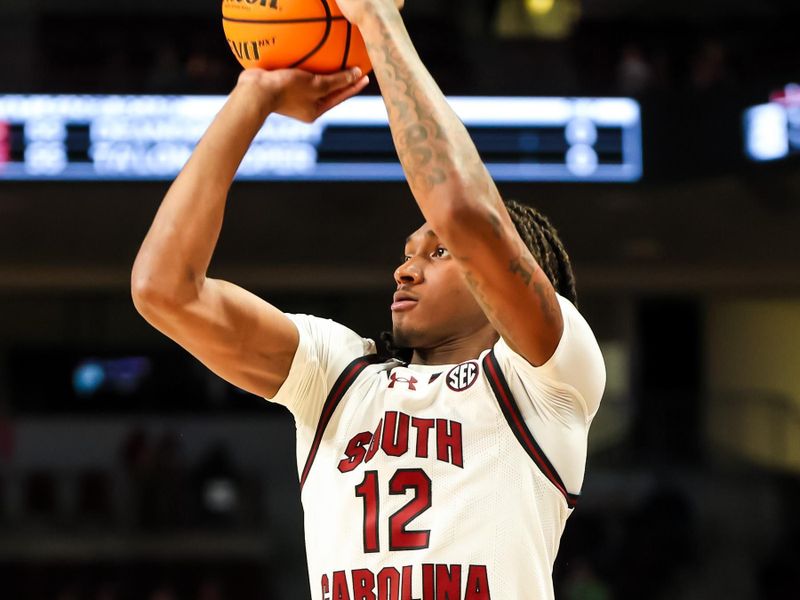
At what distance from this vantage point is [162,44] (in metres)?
9.36

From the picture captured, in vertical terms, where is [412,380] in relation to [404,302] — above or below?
below

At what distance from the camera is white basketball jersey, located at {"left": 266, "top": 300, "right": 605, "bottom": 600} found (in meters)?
2.00

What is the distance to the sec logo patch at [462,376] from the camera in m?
2.15

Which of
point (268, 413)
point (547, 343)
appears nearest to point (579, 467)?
point (547, 343)

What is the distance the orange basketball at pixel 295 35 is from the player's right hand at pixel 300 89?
3 centimetres

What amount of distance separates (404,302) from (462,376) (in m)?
0.23

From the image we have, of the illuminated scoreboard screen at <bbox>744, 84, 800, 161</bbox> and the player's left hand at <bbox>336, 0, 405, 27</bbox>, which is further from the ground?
the illuminated scoreboard screen at <bbox>744, 84, 800, 161</bbox>

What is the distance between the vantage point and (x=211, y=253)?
191 cm

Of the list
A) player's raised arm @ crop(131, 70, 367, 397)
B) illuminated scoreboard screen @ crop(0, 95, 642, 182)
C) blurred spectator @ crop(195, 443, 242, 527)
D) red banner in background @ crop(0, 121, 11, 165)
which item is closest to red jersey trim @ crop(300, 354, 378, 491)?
player's raised arm @ crop(131, 70, 367, 397)

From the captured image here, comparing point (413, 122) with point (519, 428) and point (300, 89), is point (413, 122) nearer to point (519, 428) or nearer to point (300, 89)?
point (300, 89)

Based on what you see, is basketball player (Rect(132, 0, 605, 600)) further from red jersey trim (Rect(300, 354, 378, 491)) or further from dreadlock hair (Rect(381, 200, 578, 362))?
dreadlock hair (Rect(381, 200, 578, 362))

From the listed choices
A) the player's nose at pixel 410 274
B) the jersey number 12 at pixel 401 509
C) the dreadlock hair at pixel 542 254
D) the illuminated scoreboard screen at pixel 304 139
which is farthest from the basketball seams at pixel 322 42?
the illuminated scoreboard screen at pixel 304 139

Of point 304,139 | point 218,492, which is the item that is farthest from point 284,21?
point 218,492

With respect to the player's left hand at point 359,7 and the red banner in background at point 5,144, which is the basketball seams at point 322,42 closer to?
the player's left hand at point 359,7
